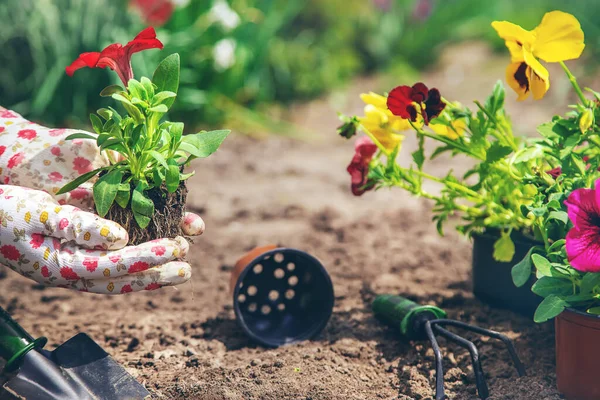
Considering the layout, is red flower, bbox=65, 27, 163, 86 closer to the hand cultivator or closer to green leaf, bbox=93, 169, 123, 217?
green leaf, bbox=93, 169, 123, 217

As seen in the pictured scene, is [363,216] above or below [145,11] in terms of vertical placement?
below

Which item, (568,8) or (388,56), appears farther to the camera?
(388,56)

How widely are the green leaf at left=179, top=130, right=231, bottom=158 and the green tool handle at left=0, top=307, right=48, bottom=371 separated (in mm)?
642

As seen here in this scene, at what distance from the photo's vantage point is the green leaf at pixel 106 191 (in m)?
1.42

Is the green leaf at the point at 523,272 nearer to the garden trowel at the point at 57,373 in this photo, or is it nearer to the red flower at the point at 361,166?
the red flower at the point at 361,166

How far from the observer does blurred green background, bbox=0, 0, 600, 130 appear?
3578 millimetres

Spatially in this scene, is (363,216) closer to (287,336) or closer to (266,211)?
(266,211)

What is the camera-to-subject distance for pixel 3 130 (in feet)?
5.36

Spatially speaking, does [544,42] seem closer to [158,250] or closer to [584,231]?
[584,231]

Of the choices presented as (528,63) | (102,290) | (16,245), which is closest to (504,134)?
(528,63)

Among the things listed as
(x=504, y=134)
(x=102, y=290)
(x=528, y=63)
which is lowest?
(x=102, y=290)

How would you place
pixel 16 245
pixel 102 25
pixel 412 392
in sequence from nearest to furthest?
pixel 16 245 → pixel 412 392 → pixel 102 25

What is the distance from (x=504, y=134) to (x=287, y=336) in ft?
2.81

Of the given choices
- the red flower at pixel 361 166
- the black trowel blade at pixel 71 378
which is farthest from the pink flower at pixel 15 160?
the red flower at pixel 361 166
